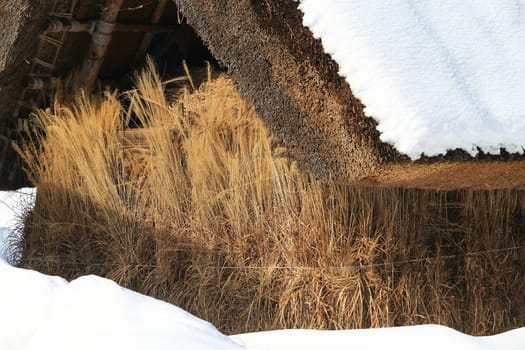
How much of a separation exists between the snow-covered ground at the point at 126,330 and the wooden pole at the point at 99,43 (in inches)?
82.9

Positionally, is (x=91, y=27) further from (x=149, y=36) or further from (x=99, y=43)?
(x=149, y=36)

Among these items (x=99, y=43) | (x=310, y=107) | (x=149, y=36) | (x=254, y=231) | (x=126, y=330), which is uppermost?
(x=149, y=36)

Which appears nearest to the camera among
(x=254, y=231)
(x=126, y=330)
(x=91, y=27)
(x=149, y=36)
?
(x=126, y=330)

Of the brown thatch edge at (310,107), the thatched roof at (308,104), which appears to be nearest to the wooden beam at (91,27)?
the thatched roof at (308,104)

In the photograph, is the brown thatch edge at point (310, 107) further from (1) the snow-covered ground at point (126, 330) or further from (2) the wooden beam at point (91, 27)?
(2) the wooden beam at point (91, 27)

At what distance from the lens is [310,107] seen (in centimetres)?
331

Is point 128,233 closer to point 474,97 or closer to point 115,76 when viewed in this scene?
point 115,76

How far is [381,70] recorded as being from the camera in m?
3.06

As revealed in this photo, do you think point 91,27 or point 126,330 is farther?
point 91,27

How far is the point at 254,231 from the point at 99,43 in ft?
4.43

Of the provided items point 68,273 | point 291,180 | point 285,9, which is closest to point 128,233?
point 68,273

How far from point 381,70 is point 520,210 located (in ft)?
4.89

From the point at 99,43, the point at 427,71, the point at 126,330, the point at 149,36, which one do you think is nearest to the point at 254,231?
the point at 427,71

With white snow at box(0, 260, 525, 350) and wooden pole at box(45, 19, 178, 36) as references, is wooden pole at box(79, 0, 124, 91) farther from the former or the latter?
white snow at box(0, 260, 525, 350)
